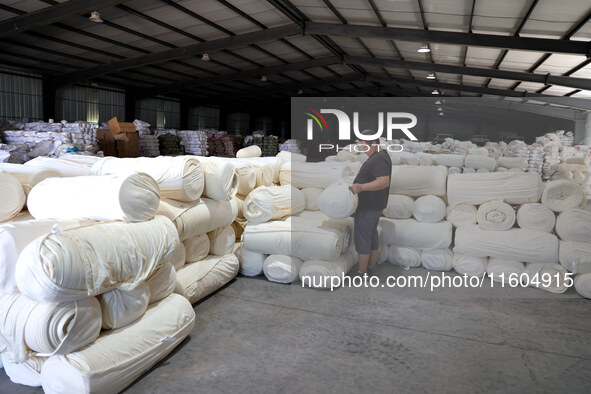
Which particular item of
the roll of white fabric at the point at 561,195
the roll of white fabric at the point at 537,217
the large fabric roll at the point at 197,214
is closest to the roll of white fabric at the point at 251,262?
the large fabric roll at the point at 197,214

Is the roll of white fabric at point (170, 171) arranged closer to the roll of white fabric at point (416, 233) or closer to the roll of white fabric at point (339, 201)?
the roll of white fabric at point (339, 201)

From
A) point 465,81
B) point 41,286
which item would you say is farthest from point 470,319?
point 465,81

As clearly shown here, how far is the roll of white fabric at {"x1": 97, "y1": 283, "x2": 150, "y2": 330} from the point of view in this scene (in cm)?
218

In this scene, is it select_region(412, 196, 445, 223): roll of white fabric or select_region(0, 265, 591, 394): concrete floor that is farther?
select_region(412, 196, 445, 223): roll of white fabric

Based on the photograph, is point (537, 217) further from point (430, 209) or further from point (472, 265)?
point (430, 209)

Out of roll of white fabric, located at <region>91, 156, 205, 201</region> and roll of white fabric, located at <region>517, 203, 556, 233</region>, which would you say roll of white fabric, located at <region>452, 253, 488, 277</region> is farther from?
roll of white fabric, located at <region>91, 156, 205, 201</region>

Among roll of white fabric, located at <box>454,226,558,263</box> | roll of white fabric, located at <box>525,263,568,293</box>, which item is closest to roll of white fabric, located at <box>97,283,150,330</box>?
roll of white fabric, located at <box>454,226,558,263</box>

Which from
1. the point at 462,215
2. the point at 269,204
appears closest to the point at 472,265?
the point at 462,215

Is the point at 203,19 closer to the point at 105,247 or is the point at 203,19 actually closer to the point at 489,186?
the point at 489,186

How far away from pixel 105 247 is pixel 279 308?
5.25ft

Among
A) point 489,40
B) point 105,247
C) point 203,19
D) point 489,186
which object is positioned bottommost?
point 105,247

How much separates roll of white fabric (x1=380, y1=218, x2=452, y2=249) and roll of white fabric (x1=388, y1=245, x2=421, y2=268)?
0.05m

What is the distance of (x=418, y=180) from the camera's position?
4348 mm

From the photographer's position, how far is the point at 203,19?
9.37m
